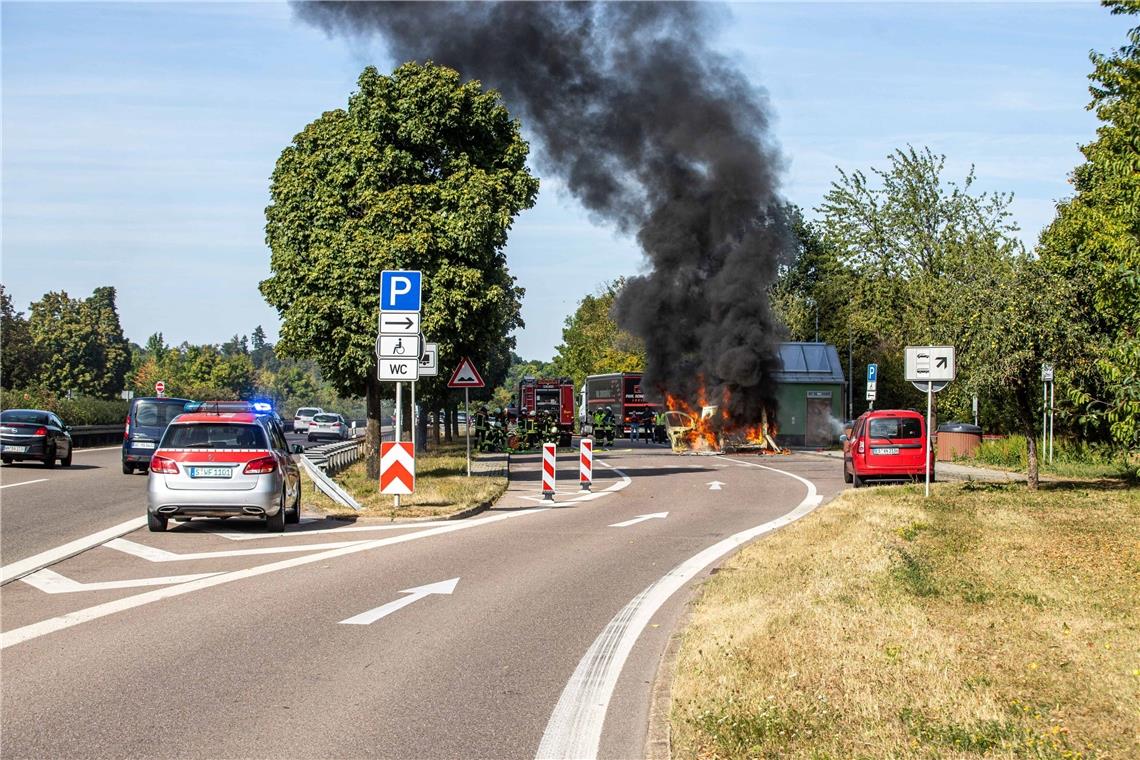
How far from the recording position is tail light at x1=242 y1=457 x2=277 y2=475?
16.4m

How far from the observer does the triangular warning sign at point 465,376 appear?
2666cm

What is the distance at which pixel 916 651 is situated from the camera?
829 centimetres

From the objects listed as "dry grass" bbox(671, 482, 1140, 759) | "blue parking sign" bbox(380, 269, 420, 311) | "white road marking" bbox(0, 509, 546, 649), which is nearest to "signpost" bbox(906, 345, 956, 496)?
"dry grass" bbox(671, 482, 1140, 759)

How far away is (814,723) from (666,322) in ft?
165

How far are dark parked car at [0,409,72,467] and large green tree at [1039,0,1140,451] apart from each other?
22.9m

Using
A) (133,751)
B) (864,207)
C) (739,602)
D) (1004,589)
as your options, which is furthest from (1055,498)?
(864,207)

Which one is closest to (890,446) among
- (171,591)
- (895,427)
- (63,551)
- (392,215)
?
(895,427)

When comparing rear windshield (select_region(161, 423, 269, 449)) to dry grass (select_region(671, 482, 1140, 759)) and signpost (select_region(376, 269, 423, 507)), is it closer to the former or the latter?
signpost (select_region(376, 269, 423, 507))

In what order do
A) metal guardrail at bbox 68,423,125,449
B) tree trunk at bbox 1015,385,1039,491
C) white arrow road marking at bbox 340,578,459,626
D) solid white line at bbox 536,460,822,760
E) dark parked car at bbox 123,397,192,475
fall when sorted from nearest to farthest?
solid white line at bbox 536,460,822,760 → white arrow road marking at bbox 340,578,459,626 → tree trunk at bbox 1015,385,1039,491 → dark parked car at bbox 123,397,192,475 → metal guardrail at bbox 68,423,125,449

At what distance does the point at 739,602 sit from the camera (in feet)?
35.0

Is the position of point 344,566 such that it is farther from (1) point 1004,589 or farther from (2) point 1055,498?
(2) point 1055,498

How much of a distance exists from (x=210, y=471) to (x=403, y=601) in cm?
609

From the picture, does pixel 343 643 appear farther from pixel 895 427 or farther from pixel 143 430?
pixel 143 430

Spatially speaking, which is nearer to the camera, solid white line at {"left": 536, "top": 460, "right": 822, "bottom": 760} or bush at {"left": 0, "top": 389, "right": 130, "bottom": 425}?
solid white line at {"left": 536, "top": 460, "right": 822, "bottom": 760}
